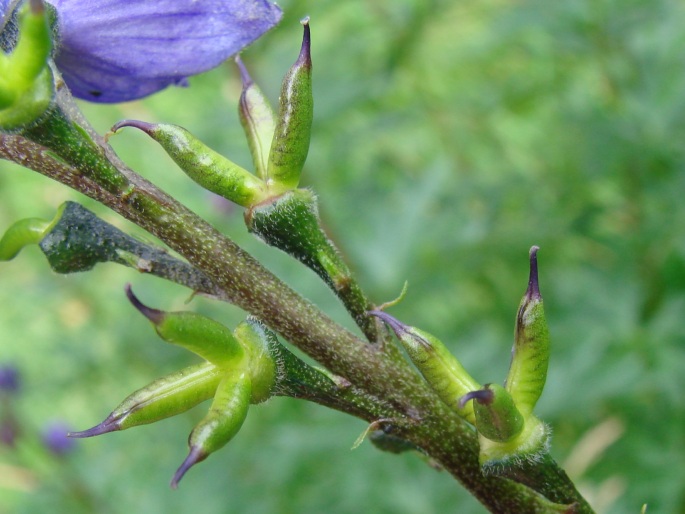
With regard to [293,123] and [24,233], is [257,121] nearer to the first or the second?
[293,123]

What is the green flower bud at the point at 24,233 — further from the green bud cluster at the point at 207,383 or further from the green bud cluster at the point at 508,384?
the green bud cluster at the point at 508,384

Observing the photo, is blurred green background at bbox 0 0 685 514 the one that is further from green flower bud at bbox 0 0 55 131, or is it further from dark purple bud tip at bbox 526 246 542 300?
green flower bud at bbox 0 0 55 131

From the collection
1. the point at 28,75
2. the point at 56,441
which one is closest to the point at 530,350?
the point at 28,75

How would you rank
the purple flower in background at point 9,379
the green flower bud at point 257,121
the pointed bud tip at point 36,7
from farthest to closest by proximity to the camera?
the purple flower in background at point 9,379, the green flower bud at point 257,121, the pointed bud tip at point 36,7

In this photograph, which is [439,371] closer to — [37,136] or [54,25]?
[37,136]

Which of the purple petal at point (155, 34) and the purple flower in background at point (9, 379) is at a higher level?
the purple petal at point (155, 34)

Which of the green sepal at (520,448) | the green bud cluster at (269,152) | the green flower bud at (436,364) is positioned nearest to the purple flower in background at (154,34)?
the green bud cluster at (269,152)

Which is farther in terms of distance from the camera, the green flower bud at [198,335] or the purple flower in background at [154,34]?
the purple flower in background at [154,34]

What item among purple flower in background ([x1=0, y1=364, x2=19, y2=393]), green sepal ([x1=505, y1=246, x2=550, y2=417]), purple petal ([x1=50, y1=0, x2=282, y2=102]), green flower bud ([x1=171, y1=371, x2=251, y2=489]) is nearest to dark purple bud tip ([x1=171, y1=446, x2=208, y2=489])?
green flower bud ([x1=171, y1=371, x2=251, y2=489])
